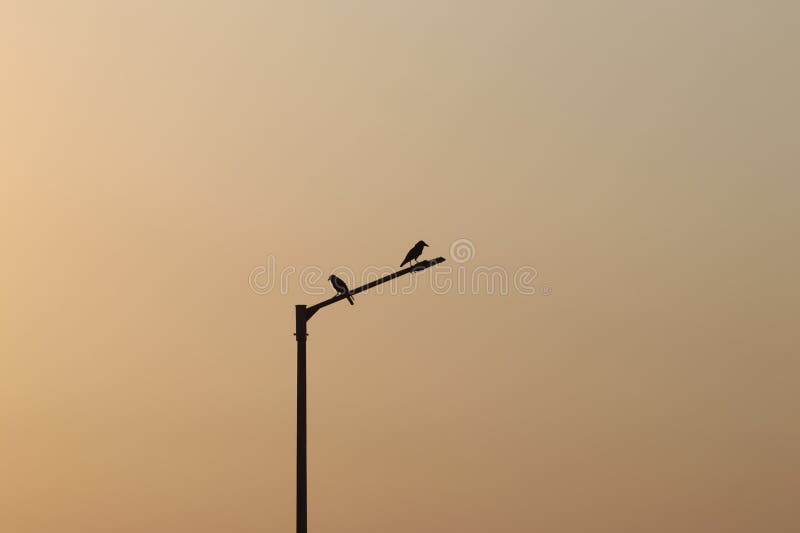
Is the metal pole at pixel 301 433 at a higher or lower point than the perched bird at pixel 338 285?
lower

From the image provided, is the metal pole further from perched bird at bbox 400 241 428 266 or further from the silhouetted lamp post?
perched bird at bbox 400 241 428 266

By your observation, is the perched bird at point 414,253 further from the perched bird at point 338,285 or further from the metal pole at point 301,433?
the metal pole at point 301,433

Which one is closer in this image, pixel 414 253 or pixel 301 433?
pixel 301 433

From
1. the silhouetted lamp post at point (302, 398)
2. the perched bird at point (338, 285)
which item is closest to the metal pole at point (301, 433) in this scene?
the silhouetted lamp post at point (302, 398)

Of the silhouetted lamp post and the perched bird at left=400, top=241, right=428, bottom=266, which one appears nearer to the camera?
the silhouetted lamp post

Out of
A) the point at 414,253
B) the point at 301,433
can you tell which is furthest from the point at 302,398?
the point at 414,253

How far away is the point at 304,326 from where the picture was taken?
21.0m

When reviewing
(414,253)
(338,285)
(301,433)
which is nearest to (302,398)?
(301,433)

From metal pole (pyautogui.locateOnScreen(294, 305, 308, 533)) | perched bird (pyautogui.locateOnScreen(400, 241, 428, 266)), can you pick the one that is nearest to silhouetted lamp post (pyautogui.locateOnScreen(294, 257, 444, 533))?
metal pole (pyautogui.locateOnScreen(294, 305, 308, 533))

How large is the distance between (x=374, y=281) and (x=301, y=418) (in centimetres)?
240

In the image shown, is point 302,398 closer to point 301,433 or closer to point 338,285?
point 301,433

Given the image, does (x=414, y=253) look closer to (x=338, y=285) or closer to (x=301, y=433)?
(x=338, y=285)

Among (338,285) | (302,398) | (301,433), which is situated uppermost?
(338,285)

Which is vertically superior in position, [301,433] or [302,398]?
[302,398]
